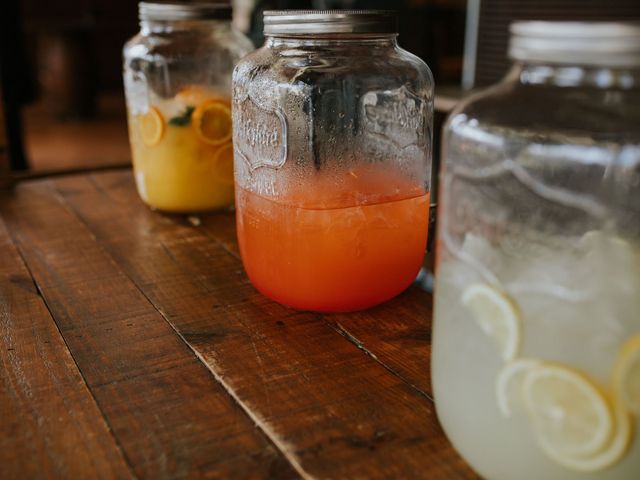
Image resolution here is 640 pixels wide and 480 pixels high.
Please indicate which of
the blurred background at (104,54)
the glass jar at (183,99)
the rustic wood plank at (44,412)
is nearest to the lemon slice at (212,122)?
the glass jar at (183,99)

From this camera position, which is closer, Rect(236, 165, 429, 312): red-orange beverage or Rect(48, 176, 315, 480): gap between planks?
Rect(48, 176, 315, 480): gap between planks

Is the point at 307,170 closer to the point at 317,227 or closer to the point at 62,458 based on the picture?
the point at 317,227

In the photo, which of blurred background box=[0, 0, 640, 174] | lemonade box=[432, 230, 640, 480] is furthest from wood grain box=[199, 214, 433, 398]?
blurred background box=[0, 0, 640, 174]

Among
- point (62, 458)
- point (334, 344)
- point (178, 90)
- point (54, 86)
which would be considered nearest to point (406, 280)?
point (334, 344)

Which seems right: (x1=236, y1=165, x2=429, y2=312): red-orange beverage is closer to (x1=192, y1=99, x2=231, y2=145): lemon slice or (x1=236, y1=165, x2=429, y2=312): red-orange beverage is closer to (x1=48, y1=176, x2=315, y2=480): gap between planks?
(x1=48, y1=176, x2=315, y2=480): gap between planks

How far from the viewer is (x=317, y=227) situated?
0.76 meters

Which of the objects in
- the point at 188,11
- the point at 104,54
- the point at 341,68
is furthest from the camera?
the point at 104,54

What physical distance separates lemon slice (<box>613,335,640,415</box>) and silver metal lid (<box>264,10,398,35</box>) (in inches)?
16.9

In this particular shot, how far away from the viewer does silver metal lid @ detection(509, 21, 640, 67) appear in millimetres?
421

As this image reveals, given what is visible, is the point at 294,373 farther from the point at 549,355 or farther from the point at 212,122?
the point at 212,122

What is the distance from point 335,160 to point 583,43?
38 cm

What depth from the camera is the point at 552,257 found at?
0.48m

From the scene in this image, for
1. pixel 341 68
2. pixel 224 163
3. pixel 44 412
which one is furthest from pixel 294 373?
pixel 224 163

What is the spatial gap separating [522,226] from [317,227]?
0.31 meters
